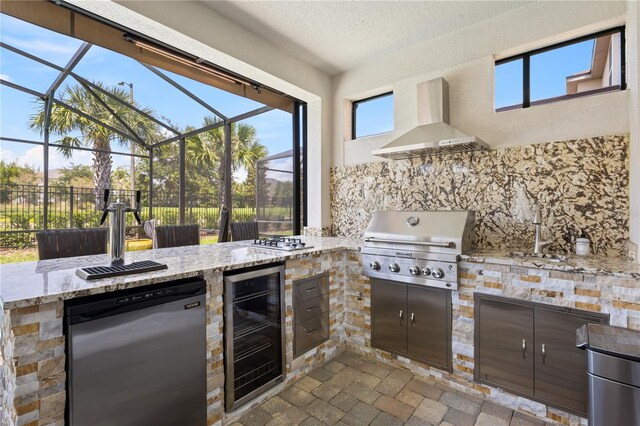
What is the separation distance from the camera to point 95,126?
6.11m

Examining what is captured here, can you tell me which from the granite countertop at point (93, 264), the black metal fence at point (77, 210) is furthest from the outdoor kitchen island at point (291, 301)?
the black metal fence at point (77, 210)

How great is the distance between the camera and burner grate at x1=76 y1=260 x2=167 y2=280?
4.65 ft

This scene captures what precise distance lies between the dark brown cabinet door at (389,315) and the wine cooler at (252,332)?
0.88m

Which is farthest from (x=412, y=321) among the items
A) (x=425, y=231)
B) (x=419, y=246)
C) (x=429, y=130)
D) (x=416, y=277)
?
(x=429, y=130)

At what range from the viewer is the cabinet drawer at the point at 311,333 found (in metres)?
2.33

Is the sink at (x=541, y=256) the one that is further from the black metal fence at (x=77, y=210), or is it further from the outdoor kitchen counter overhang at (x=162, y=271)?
the black metal fence at (x=77, y=210)

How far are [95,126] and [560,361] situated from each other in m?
8.00

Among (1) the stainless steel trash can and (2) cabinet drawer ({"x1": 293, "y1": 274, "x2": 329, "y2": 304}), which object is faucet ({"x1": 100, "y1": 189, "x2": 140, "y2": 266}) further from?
(1) the stainless steel trash can

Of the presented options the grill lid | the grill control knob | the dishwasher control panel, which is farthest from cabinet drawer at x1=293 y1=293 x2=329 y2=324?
the dishwasher control panel

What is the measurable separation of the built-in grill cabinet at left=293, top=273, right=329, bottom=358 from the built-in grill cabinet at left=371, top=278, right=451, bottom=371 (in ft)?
1.41

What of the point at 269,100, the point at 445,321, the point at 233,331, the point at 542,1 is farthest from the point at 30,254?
the point at 542,1

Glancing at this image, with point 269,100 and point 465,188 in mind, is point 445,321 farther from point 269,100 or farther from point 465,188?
point 269,100

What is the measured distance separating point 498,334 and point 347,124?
2749mm

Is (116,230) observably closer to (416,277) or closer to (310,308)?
(310,308)
